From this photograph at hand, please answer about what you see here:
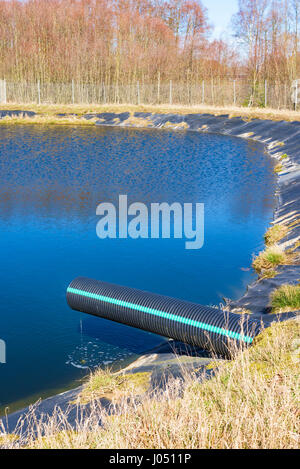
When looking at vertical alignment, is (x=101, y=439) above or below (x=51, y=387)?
above

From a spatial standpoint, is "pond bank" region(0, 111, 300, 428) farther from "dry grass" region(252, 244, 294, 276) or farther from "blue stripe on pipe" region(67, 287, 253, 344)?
"blue stripe on pipe" region(67, 287, 253, 344)

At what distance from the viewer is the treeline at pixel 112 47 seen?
53969 millimetres

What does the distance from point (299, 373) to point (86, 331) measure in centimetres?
576

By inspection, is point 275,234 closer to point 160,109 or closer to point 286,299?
point 286,299

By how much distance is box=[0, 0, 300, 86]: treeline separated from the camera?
53969 millimetres

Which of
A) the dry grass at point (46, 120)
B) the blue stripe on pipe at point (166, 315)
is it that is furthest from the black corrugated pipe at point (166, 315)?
the dry grass at point (46, 120)

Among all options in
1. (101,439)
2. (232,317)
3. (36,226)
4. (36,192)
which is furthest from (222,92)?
(101,439)

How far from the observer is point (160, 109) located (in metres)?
Result: 49.4

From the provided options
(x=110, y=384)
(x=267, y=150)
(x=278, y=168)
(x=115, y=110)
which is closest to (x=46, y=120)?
(x=115, y=110)

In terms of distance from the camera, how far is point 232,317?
27.6 ft

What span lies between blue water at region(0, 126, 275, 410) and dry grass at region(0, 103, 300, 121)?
36.1ft

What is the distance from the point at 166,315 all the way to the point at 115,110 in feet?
142

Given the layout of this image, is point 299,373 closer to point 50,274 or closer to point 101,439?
point 101,439

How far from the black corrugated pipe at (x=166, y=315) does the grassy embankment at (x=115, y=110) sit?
111ft
